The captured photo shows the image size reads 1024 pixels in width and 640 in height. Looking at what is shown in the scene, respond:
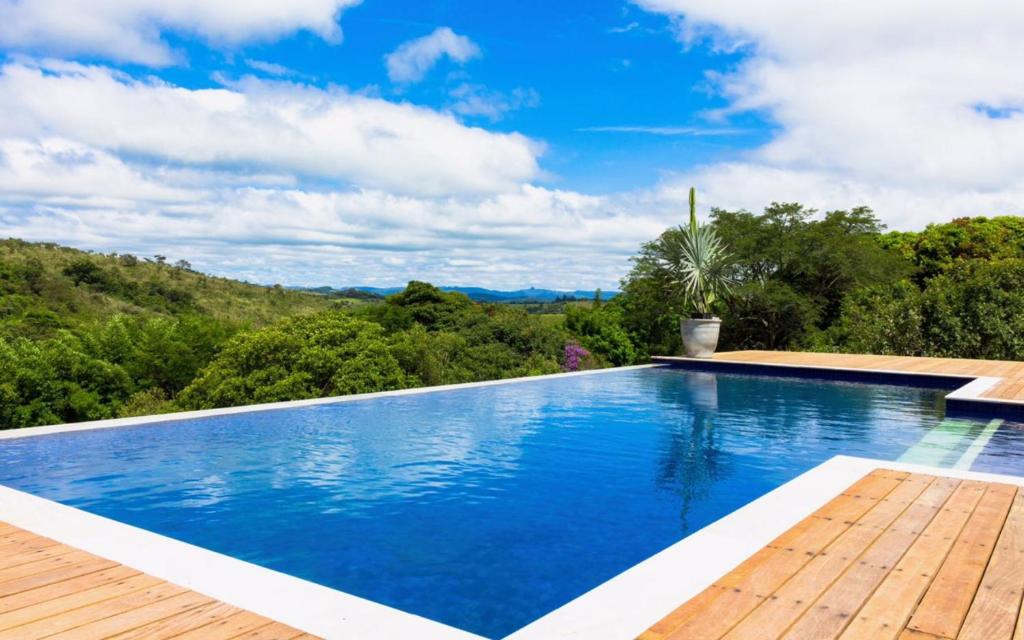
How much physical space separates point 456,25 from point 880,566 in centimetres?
1405

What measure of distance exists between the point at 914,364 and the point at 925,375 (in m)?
1.28

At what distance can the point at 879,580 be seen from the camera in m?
2.57

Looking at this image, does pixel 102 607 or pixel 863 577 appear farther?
pixel 863 577

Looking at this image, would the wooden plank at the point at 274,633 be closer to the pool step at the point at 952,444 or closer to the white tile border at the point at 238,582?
the white tile border at the point at 238,582

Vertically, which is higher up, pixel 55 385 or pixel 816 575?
pixel 816 575

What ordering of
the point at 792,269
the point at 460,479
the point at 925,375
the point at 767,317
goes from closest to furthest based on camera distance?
the point at 460,479, the point at 925,375, the point at 767,317, the point at 792,269

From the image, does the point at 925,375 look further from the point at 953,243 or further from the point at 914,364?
the point at 953,243

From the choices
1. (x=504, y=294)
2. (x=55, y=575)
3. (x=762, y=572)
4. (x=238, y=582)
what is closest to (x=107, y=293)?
(x=504, y=294)

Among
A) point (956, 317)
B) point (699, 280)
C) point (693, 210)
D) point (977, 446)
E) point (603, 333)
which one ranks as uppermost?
point (693, 210)

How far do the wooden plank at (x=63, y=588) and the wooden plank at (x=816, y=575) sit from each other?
226 cm

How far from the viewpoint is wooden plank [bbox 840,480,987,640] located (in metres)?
2.18

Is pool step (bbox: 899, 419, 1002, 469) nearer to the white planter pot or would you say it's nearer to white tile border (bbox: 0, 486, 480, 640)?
white tile border (bbox: 0, 486, 480, 640)

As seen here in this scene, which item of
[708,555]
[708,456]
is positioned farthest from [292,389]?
[708,555]

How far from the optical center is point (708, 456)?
230 inches
